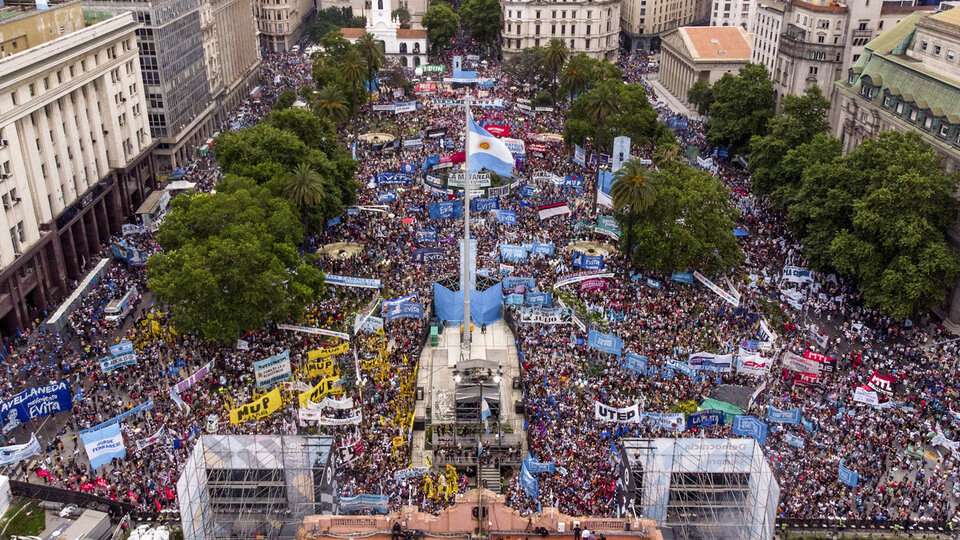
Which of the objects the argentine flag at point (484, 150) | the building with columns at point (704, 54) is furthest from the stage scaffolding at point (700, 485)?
the building with columns at point (704, 54)

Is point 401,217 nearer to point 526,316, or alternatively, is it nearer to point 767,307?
point 526,316

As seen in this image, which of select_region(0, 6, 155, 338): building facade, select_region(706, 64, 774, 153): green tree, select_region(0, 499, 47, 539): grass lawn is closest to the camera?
select_region(0, 499, 47, 539): grass lawn

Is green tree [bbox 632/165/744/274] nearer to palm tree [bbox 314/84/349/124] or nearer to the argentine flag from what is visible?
the argentine flag

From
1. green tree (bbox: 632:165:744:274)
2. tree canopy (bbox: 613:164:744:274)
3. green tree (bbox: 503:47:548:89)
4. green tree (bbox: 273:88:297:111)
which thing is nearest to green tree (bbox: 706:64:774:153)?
tree canopy (bbox: 613:164:744:274)

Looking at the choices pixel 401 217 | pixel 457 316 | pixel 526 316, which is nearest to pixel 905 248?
pixel 526 316

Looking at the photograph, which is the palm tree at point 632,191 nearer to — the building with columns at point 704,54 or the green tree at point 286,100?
the building with columns at point 704,54
